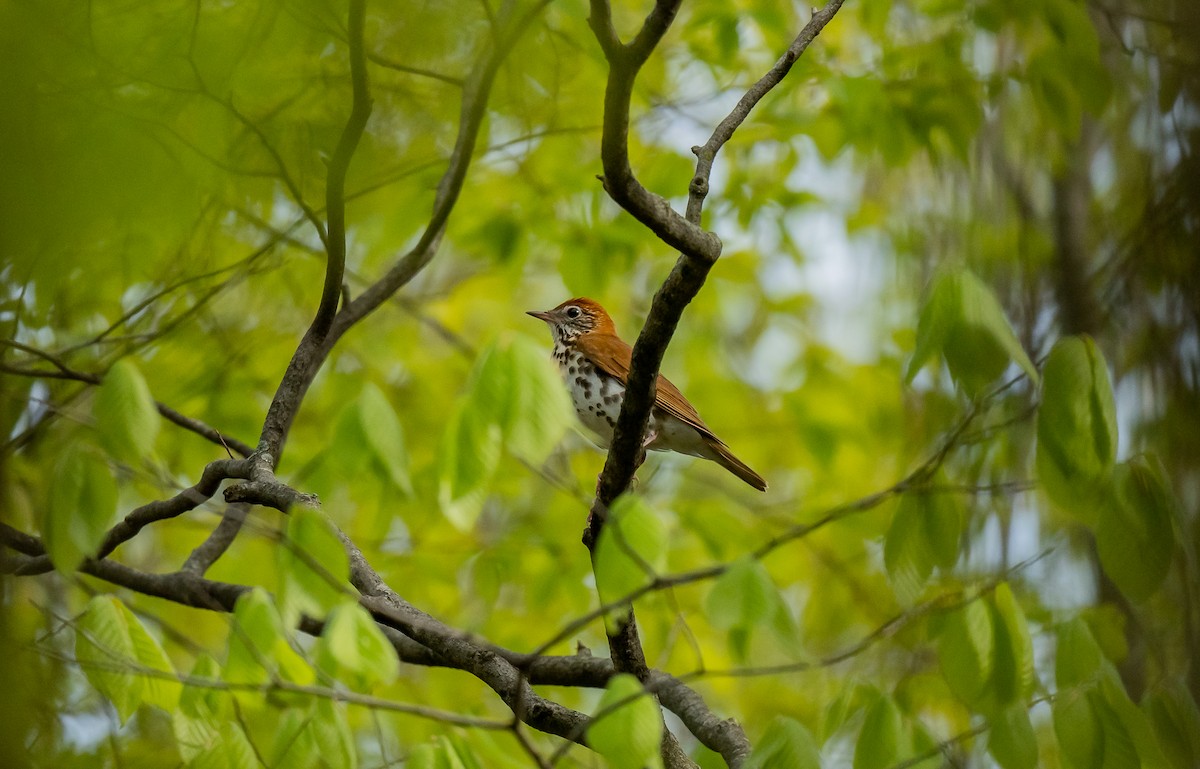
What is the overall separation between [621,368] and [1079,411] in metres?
3.51

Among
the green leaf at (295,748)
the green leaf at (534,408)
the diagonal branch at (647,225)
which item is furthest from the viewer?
the green leaf at (295,748)

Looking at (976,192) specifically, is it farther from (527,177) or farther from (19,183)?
(19,183)

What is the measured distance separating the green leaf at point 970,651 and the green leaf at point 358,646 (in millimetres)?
1598

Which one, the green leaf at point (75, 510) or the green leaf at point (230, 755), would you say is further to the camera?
the green leaf at point (230, 755)

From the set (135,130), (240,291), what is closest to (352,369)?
(240,291)

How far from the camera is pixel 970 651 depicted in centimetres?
297

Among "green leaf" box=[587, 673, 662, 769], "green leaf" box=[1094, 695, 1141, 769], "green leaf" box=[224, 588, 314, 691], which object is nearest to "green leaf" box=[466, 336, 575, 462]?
"green leaf" box=[587, 673, 662, 769]

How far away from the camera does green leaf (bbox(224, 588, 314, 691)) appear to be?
2.60 metres

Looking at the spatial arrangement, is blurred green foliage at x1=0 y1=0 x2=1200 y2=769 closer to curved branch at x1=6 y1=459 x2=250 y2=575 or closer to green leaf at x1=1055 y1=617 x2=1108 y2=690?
green leaf at x1=1055 y1=617 x2=1108 y2=690

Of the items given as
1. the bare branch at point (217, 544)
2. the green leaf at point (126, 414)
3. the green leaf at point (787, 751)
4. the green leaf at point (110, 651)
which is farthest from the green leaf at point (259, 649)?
the bare branch at point (217, 544)

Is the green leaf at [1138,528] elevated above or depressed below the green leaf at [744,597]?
above

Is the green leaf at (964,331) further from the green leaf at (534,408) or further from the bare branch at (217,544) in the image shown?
the bare branch at (217,544)

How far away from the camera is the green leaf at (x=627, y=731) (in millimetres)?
2336

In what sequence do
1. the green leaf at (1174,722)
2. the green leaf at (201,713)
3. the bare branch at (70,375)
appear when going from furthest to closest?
the bare branch at (70,375), the green leaf at (201,713), the green leaf at (1174,722)
